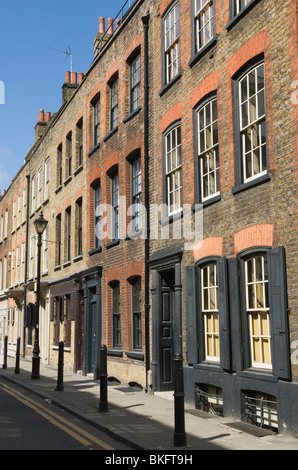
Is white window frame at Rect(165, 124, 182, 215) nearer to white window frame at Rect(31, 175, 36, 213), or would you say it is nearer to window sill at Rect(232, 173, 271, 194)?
window sill at Rect(232, 173, 271, 194)

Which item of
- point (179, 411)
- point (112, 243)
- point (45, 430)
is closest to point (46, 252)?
point (112, 243)

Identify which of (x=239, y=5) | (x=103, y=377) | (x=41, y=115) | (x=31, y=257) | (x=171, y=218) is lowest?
(x=103, y=377)

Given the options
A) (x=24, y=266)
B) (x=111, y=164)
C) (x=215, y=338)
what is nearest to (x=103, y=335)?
(x=111, y=164)

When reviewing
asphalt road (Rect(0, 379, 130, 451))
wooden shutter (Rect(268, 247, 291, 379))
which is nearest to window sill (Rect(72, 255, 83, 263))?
asphalt road (Rect(0, 379, 130, 451))

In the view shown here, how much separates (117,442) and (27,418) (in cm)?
282

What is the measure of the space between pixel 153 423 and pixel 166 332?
4266 millimetres

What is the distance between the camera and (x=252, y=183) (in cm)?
962

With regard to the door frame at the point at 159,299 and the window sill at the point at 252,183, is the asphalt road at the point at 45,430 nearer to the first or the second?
the door frame at the point at 159,299

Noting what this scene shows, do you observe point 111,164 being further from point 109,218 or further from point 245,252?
point 245,252

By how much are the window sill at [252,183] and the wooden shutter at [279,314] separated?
Result: 1234 millimetres

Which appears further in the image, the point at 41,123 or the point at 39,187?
the point at 41,123

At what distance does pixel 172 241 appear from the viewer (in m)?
12.9

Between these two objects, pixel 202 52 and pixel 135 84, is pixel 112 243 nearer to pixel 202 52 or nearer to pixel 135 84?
pixel 135 84

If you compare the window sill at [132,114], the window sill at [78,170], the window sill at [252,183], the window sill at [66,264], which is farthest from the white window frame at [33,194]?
the window sill at [252,183]
